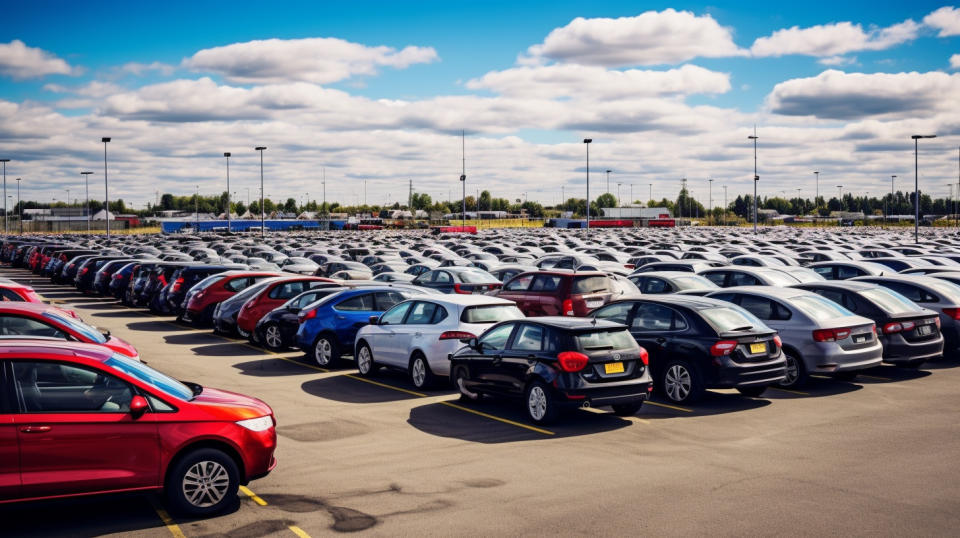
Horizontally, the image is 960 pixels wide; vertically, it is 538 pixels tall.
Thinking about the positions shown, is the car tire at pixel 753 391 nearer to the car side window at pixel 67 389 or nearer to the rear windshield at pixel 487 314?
the rear windshield at pixel 487 314

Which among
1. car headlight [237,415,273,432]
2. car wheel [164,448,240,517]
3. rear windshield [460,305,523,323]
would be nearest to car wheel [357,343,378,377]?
rear windshield [460,305,523,323]

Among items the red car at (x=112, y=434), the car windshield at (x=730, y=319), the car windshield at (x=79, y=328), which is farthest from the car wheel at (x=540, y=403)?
the car windshield at (x=79, y=328)

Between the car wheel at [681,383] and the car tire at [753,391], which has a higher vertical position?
the car wheel at [681,383]

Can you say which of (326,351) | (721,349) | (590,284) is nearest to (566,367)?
(721,349)

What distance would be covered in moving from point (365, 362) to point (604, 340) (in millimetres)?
5897

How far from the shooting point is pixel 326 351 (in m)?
17.0

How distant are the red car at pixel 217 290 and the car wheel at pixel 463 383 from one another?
11.8m

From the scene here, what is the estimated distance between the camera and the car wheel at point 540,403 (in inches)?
438

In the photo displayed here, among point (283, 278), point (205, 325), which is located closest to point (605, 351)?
point (283, 278)

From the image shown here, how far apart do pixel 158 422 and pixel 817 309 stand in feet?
35.4

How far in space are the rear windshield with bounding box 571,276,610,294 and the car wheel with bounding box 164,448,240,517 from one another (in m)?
11.9

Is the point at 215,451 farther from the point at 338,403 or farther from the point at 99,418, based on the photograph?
the point at 338,403

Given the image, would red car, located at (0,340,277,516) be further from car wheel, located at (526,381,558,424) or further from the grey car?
the grey car

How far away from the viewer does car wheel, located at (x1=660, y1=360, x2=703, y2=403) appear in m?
12.4
